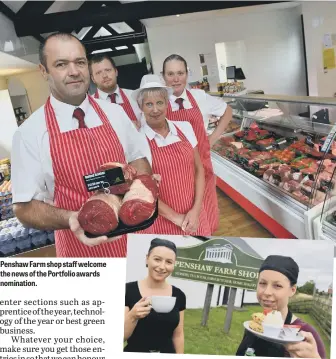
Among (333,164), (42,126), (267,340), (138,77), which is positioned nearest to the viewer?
(42,126)

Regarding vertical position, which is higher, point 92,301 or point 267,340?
point 92,301

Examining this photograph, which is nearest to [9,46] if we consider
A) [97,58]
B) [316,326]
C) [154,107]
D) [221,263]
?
[97,58]

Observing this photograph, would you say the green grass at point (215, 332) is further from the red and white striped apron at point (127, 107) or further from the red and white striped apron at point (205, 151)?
the red and white striped apron at point (127, 107)

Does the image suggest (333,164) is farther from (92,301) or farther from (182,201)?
(92,301)

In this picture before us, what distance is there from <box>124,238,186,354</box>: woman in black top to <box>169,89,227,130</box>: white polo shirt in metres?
0.58

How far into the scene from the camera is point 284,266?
65.1 inches

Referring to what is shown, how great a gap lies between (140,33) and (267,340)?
4.63ft

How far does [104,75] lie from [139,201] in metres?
0.53

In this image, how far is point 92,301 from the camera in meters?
1.76

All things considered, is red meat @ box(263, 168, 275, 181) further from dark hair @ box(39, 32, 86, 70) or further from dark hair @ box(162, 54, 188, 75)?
dark hair @ box(39, 32, 86, 70)

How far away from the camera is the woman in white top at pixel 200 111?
1594mm

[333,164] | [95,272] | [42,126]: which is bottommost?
[95,272]

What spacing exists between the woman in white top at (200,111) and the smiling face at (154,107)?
31mm

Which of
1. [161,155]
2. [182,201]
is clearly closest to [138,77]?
[161,155]
